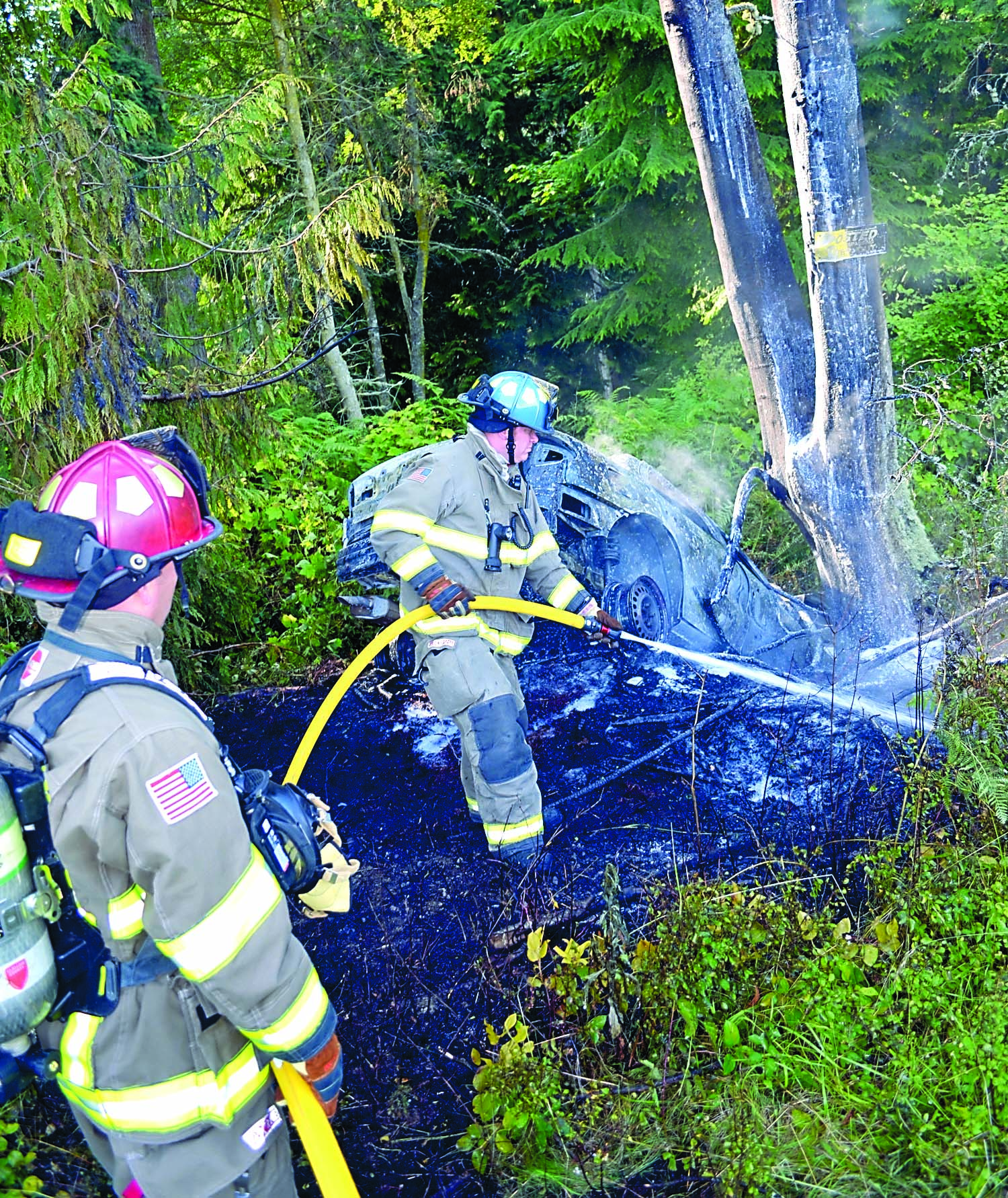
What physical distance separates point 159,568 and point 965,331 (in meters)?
7.74

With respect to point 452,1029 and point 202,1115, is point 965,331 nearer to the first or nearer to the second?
point 452,1029

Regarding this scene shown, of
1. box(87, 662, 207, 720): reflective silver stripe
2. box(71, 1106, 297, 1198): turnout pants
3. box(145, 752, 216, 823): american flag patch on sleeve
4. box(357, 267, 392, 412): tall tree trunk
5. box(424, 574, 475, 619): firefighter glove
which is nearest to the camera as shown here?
box(145, 752, 216, 823): american flag patch on sleeve

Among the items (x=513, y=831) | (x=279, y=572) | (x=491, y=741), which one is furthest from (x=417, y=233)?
(x=513, y=831)

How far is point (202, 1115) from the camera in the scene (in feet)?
6.42

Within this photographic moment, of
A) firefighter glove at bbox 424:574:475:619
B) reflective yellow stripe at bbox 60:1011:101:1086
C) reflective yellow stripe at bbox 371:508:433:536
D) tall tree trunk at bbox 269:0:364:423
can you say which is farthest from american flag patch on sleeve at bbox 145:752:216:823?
tall tree trunk at bbox 269:0:364:423

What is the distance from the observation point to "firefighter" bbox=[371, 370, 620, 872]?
414cm

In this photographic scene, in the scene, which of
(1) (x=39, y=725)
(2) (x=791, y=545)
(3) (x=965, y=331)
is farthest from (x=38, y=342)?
(3) (x=965, y=331)

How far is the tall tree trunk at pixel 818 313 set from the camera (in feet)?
18.9

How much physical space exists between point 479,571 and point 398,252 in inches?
358

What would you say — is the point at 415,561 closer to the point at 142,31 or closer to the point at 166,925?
the point at 166,925

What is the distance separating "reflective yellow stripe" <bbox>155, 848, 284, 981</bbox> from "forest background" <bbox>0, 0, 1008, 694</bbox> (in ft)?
9.56

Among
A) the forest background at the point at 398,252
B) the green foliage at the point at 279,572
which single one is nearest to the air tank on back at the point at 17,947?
the forest background at the point at 398,252

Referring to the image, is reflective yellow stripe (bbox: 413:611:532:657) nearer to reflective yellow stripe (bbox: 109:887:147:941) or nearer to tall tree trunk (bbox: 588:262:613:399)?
reflective yellow stripe (bbox: 109:887:147:941)

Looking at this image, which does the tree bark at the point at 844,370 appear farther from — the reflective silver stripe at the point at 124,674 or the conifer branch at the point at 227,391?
the reflective silver stripe at the point at 124,674
